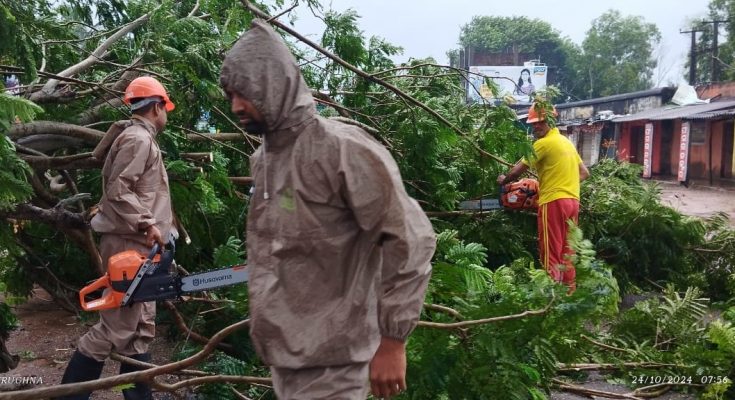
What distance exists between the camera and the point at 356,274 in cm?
197

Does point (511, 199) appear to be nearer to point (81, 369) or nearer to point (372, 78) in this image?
point (372, 78)

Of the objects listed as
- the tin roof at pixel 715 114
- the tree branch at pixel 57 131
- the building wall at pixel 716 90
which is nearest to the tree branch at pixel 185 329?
the tree branch at pixel 57 131

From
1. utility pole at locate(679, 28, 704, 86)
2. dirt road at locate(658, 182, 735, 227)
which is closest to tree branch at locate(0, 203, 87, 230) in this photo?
dirt road at locate(658, 182, 735, 227)

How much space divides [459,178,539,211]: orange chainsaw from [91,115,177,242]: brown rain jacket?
286 cm

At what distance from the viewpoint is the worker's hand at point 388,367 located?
1850 millimetres

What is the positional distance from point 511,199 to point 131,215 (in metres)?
3.41

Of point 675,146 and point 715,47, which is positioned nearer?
point 675,146

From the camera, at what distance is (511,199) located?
5777mm

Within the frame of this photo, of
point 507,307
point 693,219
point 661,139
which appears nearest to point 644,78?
point 661,139

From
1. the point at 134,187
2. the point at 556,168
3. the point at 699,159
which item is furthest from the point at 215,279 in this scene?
the point at 699,159

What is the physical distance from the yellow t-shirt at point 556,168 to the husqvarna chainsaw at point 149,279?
9.91 feet

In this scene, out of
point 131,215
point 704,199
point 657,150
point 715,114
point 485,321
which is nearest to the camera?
point 485,321

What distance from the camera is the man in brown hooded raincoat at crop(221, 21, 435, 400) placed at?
6.15ft

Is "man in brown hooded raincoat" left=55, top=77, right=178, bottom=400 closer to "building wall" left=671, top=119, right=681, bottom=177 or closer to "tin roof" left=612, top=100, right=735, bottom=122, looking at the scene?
"tin roof" left=612, top=100, right=735, bottom=122
